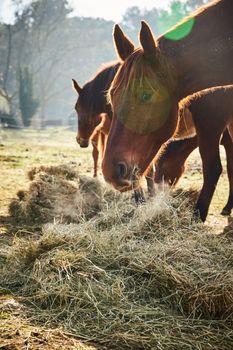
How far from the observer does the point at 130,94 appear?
9.15 feet

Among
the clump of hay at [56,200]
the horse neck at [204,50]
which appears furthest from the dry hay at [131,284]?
the clump of hay at [56,200]

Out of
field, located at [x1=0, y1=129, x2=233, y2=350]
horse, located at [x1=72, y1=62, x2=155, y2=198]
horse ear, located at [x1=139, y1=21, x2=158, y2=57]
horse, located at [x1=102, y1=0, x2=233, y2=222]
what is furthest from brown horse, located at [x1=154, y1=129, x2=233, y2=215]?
horse ear, located at [x1=139, y1=21, x2=158, y2=57]

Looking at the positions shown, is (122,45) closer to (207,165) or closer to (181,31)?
(181,31)

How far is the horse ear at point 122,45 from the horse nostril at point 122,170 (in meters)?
0.87

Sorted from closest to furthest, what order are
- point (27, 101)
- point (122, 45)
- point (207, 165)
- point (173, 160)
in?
point (122, 45), point (207, 165), point (173, 160), point (27, 101)

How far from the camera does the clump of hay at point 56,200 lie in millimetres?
4555

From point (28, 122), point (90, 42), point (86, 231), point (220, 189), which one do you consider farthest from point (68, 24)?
point (86, 231)

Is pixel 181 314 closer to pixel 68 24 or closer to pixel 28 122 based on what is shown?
pixel 28 122

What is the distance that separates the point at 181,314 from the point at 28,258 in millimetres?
1114

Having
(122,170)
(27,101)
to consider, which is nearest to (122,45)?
(122,170)

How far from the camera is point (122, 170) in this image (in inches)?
110

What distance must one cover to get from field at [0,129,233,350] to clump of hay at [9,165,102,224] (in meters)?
1.19

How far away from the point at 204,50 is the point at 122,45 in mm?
620

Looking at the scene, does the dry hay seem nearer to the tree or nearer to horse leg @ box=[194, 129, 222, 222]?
horse leg @ box=[194, 129, 222, 222]
